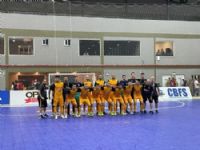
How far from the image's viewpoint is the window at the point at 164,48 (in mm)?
41531

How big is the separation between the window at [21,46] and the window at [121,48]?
7415 mm

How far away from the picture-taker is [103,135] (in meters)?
13.4

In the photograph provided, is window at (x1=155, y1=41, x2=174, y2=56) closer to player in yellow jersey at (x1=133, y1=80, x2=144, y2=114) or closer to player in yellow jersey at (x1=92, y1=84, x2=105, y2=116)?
player in yellow jersey at (x1=133, y1=80, x2=144, y2=114)

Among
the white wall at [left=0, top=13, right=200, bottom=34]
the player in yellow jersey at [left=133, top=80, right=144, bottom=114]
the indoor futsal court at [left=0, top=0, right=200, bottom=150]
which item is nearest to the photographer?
the player in yellow jersey at [left=133, top=80, right=144, bottom=114]

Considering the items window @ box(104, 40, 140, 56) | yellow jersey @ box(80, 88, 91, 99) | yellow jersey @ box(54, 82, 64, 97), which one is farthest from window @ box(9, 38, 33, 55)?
yellow jersey @ box(54, 82, 64, 97)

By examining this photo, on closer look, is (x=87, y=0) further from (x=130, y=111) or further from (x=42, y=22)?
(x=130, y=111)

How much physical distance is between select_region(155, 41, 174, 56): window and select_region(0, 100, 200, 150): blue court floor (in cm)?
2334

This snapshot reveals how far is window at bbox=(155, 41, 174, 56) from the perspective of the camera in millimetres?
41531

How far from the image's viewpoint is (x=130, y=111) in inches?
863

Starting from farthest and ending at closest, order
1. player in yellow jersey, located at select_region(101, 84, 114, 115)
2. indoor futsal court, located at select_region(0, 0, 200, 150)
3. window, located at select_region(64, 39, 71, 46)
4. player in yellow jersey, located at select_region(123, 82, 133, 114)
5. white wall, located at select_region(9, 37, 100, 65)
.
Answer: window, located at select_region(64, 39, 71, 46), white wall, located at select_region(9, 37, 100, 65), indoor futsal court, located at select_region(0, 0, 200, 150), player in yellow jersey, located at select_region(123, 82, 133, 114), player in yellow jersey, located at select_region(101, 84, 114, 115)

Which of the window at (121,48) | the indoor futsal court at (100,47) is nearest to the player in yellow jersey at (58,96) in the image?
the indoor futsal court at (100,47)

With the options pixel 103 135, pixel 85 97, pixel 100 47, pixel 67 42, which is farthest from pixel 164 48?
pixel 103 135

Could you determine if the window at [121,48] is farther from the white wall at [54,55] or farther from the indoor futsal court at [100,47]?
the white wall at [54,55]

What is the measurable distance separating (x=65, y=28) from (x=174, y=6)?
12916 mm
